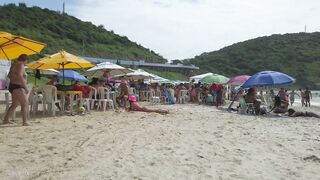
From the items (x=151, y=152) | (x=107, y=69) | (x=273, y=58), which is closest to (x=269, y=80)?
(x=107, y=69)

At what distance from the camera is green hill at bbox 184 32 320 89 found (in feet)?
299

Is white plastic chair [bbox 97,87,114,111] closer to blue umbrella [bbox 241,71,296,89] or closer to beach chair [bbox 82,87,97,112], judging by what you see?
beach chair [bbox 82,87,97,112]

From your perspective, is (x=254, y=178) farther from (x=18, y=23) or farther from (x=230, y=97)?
(x=18, y=23)

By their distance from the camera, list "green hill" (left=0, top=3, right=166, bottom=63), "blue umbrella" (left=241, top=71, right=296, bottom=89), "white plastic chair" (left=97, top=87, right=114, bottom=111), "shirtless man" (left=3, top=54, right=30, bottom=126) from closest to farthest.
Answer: "shirtless man" (left=3, top=54, right=30, bottom=126), "white plastic chair" (left=97, top=87, right=114, bottom=111), "blue umbrella" (left=241, top=71, right=296, bottom=89), "green hill" (left=0, top=3, right=166, bottom=63)

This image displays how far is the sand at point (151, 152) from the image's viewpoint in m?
4.89

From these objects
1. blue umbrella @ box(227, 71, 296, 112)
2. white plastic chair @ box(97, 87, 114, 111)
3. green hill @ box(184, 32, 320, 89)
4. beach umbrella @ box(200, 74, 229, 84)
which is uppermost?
green hill @ box(184, 32, 320, 89)

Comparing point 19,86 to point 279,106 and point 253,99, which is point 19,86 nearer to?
point 253,99

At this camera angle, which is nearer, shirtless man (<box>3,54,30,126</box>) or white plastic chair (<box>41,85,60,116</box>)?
shirtless man (<box>3,54,30,126</box>)

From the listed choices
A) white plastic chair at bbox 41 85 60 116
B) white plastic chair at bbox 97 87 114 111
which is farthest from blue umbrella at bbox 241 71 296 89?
white plastic chair at bbox 41 85 60 116

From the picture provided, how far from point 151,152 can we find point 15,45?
535cm

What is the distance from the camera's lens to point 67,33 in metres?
69.6

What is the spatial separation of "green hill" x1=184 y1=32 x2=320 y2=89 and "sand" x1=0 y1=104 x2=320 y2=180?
78.5 m

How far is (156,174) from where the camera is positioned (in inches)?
190

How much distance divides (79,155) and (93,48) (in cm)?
6003
